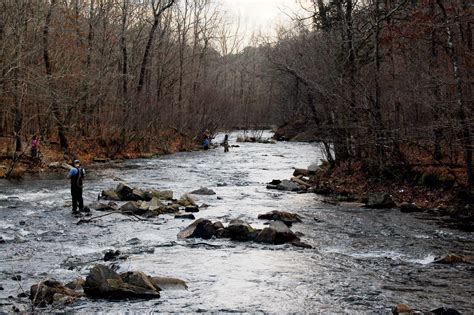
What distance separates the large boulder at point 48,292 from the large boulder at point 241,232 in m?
5.44

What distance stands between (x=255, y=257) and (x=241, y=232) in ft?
5.98

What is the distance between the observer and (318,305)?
332 inches

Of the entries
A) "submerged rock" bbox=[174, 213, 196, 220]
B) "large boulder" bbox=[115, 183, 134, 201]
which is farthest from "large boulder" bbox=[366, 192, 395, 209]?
"large boulder" bbox=[115, 183, 134, 201]

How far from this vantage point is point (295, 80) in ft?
116

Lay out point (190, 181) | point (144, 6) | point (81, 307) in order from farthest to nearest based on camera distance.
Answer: point (144, 6)
point (190, 181)
point (81, 307)

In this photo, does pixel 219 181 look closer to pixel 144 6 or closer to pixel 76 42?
pixel 76 42

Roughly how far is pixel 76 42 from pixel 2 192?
19776 mm

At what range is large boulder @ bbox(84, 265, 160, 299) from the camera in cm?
866

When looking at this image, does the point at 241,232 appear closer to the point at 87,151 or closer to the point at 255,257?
the point at 255,257

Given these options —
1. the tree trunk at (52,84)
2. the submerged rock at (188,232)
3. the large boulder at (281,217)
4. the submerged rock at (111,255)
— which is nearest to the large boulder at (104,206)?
the submerged rock at (188,232)

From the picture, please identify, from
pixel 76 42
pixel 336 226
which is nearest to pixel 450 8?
pixel 336 226

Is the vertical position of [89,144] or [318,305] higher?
[89,144]

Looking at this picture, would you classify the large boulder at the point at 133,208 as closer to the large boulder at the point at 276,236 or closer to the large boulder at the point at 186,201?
the large boulder at the point at 186,201

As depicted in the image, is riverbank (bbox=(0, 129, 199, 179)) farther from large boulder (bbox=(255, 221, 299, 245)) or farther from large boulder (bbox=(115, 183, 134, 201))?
large boulder (bbox=(255, 221, 299, 245))
